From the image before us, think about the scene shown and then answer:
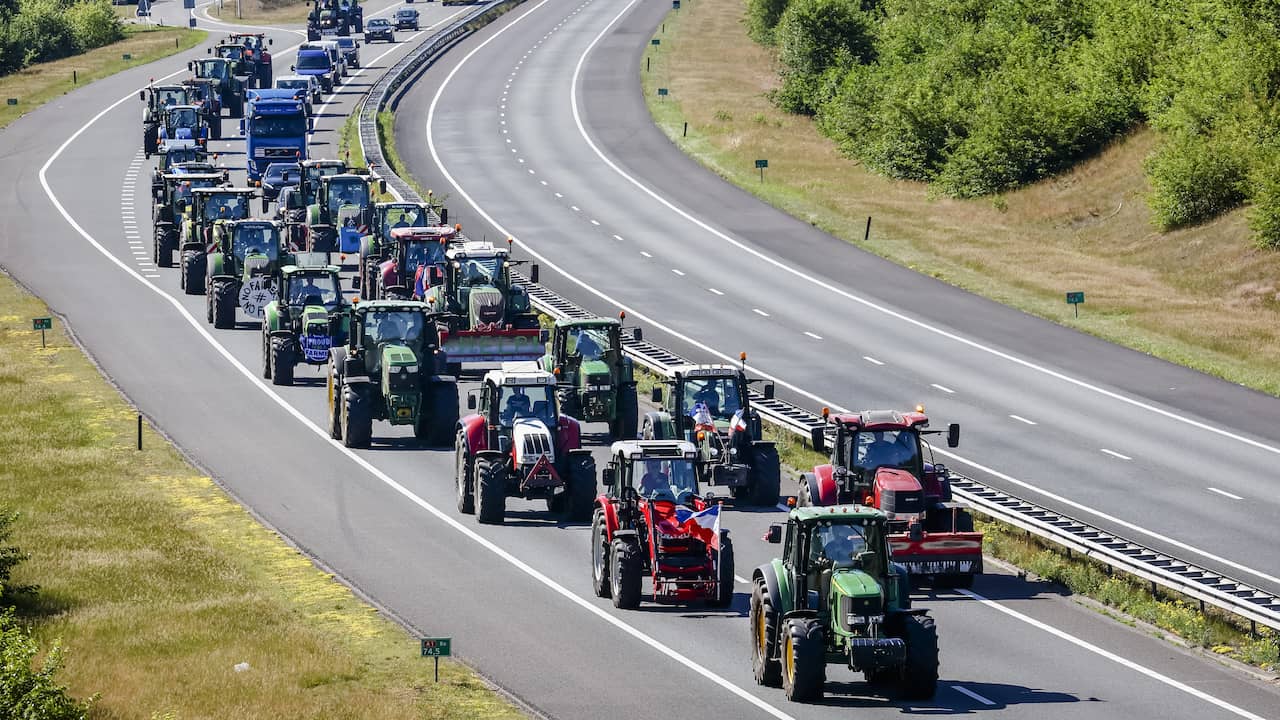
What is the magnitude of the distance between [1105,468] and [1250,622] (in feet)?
45.1

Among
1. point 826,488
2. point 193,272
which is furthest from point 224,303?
point 826,488

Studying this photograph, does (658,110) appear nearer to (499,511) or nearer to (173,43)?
(173,43)

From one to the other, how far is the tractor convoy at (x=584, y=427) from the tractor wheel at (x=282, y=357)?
0.05 meters

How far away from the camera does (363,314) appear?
44.0 meters

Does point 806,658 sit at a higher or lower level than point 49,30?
lower

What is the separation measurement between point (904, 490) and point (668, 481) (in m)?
4.83

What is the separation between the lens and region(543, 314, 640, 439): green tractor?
44.0 m

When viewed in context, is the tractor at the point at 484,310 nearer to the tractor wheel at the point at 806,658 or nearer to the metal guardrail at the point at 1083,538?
the metal guardrail at the point at 1083,538

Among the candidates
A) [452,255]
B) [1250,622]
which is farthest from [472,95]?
[1250,622]

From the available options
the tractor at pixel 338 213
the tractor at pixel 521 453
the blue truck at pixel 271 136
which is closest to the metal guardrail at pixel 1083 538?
the tractor at pixel 521 453

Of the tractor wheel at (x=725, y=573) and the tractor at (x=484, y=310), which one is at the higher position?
the tractor at (x=484, y=310)

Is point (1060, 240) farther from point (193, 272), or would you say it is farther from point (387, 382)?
point (387, 382)

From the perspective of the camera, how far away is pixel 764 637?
90.0ft

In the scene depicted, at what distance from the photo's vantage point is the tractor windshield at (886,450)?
34.2 meters
